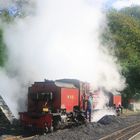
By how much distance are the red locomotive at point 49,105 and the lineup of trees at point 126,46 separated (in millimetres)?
9817

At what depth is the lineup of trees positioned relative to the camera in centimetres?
4809

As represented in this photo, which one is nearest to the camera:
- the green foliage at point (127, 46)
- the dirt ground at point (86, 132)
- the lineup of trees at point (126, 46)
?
the dirt ground at point (86, 132)

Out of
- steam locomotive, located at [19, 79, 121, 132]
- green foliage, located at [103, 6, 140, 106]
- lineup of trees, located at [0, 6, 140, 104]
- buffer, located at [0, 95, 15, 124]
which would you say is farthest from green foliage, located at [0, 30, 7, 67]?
green foliage, located at [103, 6, 140, 106]

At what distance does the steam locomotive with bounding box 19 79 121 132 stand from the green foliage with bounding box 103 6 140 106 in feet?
82.0

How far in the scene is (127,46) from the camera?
7588cm

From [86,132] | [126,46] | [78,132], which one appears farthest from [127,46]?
[78,132]

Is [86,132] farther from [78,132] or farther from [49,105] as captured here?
[49,105]

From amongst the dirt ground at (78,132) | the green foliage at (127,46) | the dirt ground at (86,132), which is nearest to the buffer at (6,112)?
the dirt ground at (78,132)

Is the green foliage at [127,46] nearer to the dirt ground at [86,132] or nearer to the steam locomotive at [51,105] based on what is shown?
the dirt ground at [86,132]

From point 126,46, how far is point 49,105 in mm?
55666

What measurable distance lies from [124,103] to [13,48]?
21.5 metres

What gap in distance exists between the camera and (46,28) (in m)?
32.6

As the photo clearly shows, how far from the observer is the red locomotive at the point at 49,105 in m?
20.4

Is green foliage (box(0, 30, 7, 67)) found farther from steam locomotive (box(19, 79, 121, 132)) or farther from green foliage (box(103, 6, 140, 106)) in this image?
green foliage (box(103, 6, 140, 106))
